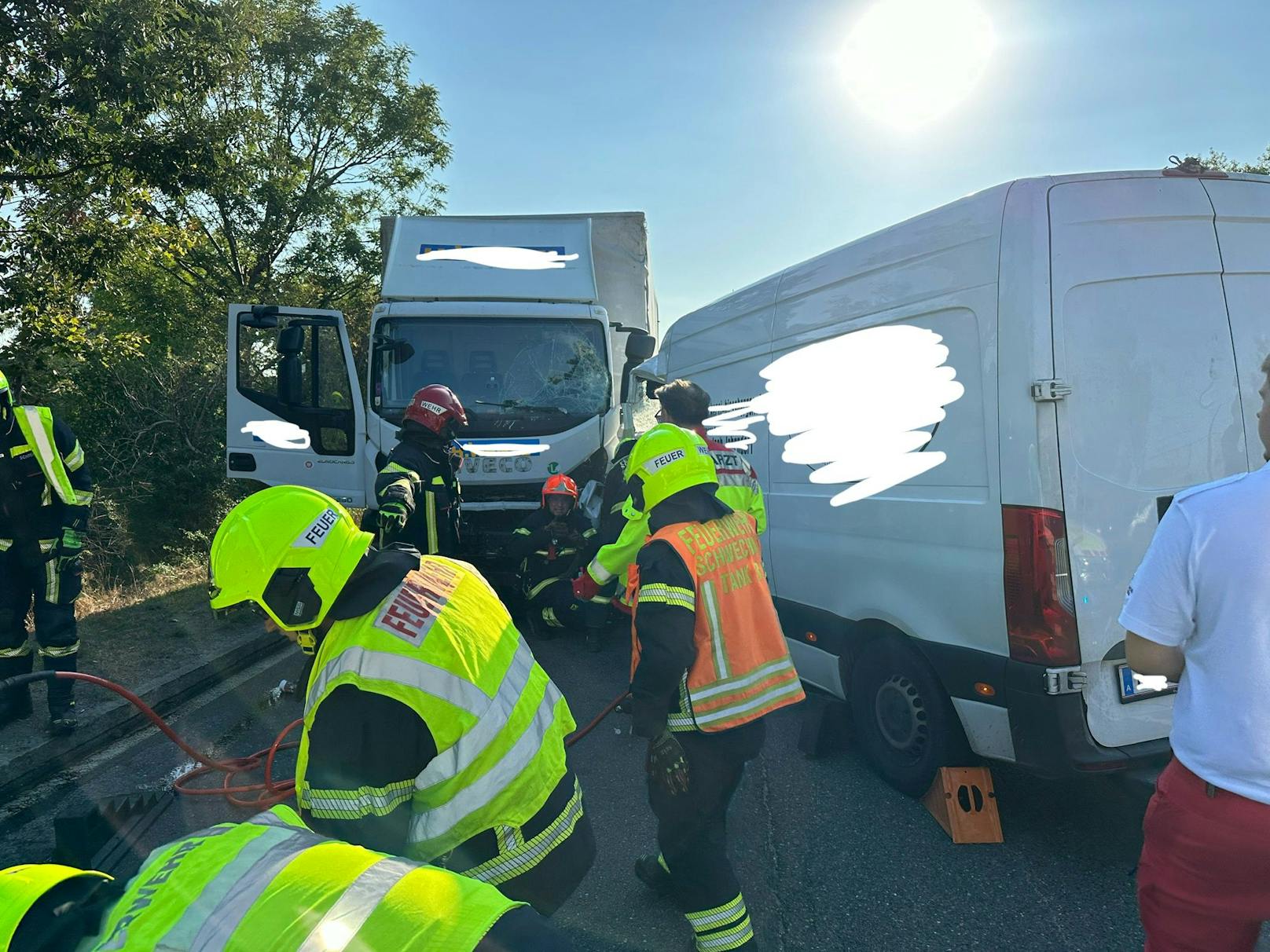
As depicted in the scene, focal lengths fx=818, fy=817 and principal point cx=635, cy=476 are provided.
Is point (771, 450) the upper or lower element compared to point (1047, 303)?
lower

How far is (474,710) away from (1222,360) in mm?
3083

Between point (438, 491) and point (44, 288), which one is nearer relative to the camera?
point (438, 491)

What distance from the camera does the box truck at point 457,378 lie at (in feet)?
21.0

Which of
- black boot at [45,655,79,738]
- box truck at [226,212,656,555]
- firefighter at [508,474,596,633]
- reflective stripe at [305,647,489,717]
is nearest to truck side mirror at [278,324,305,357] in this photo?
box truck at [226,212,656,555]

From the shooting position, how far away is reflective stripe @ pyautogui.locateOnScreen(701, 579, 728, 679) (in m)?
2.55

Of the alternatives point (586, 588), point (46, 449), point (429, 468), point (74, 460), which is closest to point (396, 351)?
point (429, 468)

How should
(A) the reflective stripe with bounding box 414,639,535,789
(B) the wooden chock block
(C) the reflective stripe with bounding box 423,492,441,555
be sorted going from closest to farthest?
(A) the reflective stripe with bounding box 414,639,535,789, (B) the wooden chock block, (C) the reflective stripe with bounding box 423,492,441,555

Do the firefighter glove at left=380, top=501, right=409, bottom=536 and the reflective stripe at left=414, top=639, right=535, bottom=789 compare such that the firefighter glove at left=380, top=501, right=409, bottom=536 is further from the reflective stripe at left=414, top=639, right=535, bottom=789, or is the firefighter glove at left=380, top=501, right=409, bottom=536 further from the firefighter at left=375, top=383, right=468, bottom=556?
the reflective stripe at left=414, top=639, right=535, bottom=789

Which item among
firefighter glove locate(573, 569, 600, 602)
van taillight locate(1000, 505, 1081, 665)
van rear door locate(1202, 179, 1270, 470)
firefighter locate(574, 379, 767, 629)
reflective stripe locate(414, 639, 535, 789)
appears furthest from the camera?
firefighter glove locate(573, 569, 600, 602)

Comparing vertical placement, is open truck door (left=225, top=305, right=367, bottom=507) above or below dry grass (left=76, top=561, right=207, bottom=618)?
above

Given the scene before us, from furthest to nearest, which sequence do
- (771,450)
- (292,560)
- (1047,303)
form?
1. (771,450)
2. (1047,303)
3. (292,560)

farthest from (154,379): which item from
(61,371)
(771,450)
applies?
(771,450)

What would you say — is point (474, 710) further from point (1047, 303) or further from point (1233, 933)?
point (1047, 303)

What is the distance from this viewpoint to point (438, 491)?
4852mm
